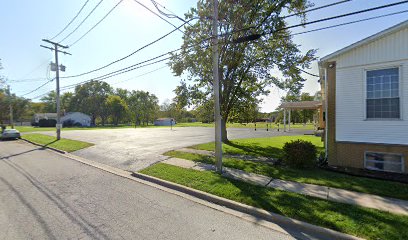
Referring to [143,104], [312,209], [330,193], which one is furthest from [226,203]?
[143,104]

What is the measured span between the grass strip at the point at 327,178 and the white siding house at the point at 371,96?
5.32ft

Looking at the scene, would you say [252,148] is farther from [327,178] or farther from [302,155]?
[327,178]

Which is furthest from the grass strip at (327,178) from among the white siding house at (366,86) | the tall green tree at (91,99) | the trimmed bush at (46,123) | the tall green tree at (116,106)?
the tall green tree at (91,99)

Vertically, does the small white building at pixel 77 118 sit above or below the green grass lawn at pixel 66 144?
above

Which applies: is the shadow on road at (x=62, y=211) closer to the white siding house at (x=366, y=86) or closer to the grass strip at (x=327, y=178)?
the grass strip at (x=327, y=178)

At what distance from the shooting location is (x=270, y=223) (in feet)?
14.3

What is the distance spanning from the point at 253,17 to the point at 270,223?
11599 millimetres

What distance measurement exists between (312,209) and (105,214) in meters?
4.49

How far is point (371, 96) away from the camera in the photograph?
25.4 ft

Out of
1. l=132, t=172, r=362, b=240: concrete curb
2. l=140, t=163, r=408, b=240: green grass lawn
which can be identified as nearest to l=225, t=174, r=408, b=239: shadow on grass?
l=140, t=163, r=408, b=240: green grass lawn

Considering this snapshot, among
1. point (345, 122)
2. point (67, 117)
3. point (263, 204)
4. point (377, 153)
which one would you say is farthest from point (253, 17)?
point (67, 117)

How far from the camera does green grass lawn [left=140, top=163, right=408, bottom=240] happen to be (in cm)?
377

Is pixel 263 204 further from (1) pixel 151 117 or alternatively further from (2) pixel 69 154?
(1) pixel 151 117

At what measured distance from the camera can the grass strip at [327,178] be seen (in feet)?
18.5
